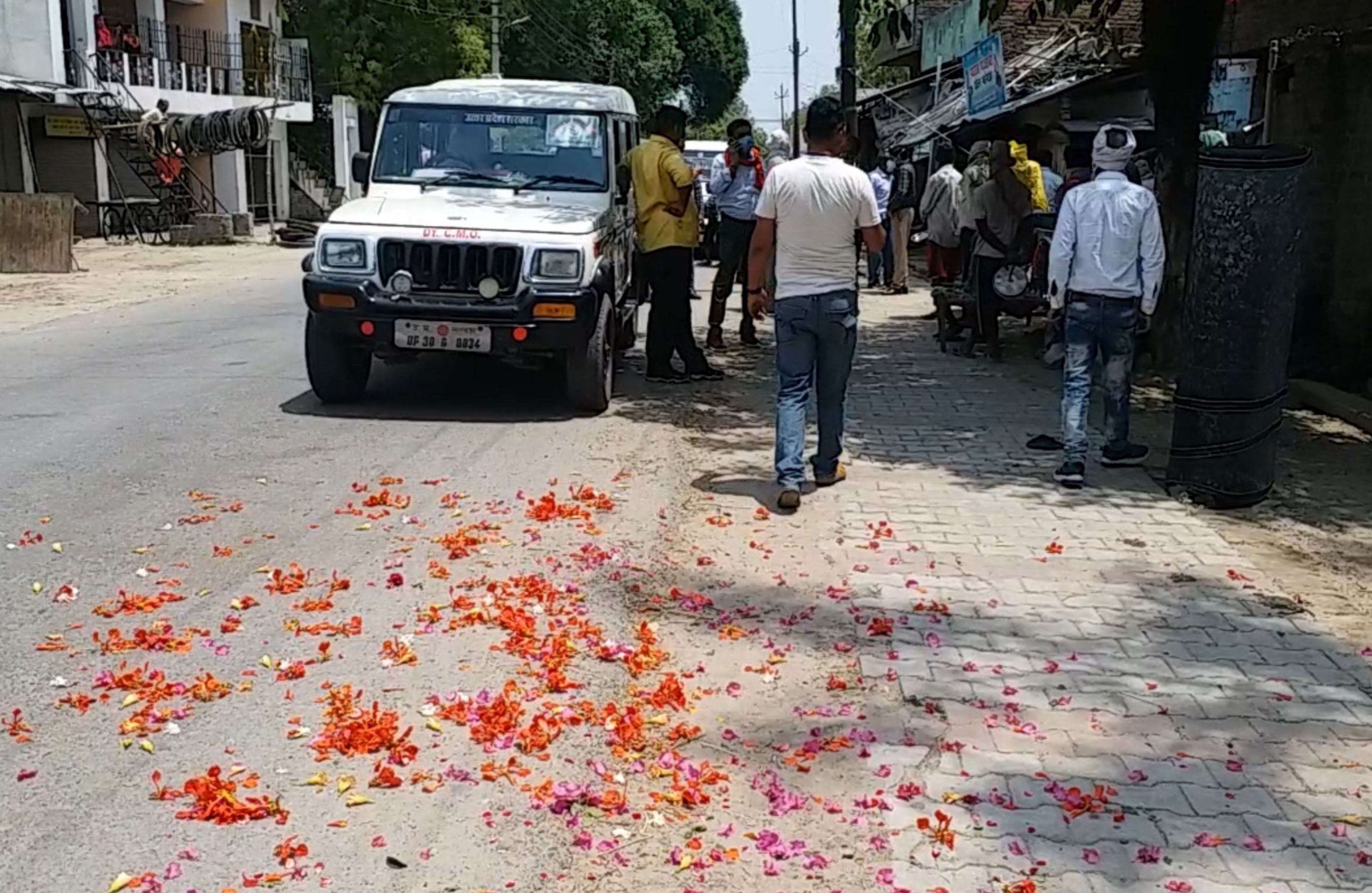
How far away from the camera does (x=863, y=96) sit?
3344 cm

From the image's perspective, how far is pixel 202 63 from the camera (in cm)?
3853

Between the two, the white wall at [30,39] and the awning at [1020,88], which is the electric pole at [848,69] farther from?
the white wall at [30,39]

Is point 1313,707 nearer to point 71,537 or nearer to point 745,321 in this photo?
point 71,537

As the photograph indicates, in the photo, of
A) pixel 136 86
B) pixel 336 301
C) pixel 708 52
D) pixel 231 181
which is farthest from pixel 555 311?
pixel 708 52

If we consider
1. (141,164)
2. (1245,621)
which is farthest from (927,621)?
(141,164)

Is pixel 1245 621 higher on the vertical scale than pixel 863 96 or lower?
lower

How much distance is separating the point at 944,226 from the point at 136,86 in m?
24.9

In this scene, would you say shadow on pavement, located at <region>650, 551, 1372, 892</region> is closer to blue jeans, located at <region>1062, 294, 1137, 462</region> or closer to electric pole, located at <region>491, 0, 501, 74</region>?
blue jeans, located at <region>1062, 294, 1137, 462</region>

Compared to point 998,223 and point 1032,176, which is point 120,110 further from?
point 998,223

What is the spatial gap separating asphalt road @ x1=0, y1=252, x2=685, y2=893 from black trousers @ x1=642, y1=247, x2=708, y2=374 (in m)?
0.90

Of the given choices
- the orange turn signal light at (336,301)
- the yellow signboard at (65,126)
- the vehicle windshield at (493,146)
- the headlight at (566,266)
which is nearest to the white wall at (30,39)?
the yellow signboard at (65,126)

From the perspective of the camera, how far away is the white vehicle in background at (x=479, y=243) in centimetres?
882

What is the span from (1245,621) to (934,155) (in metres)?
19.0

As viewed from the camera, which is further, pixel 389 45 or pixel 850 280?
pixel 389 45
